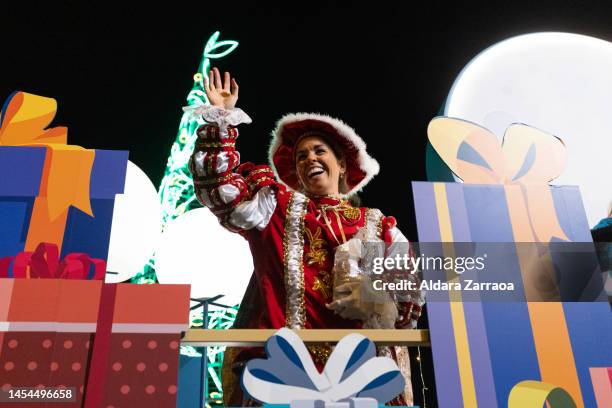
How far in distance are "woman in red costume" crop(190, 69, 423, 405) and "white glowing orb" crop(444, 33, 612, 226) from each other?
0.94 metres

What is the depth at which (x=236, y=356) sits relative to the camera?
1.66m

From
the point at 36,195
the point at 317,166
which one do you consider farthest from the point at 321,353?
the point at 36,195

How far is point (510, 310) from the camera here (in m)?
1.28

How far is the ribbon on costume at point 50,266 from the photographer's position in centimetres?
122

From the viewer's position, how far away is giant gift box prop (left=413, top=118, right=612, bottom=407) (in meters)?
1.20

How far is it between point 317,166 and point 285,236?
0.35 m

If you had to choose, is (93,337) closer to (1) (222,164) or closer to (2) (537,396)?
(1) (222,164)

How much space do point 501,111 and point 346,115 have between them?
1599mm

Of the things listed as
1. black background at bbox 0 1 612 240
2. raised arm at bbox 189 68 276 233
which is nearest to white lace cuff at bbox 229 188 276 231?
raised arm at bbox 189 68 276 233

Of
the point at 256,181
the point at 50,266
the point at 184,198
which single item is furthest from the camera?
the point at 184,198

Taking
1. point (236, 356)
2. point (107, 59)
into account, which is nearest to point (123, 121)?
point (107, 59)

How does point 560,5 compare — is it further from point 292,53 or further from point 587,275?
point 587,275

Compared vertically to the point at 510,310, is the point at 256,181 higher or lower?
higher

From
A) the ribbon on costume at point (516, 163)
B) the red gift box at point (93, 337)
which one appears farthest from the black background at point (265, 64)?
the red gift box at point (93, 337)
